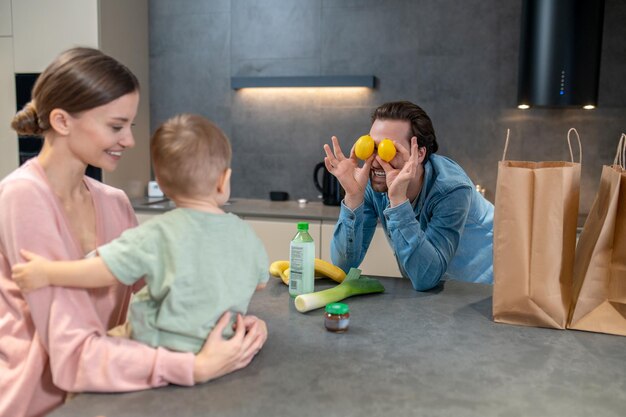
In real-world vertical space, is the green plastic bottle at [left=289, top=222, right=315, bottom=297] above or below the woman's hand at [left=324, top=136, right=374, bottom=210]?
below

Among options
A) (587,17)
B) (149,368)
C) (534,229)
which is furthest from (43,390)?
(587,17)

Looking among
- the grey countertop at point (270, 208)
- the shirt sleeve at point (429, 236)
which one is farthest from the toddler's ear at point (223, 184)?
the grey countertop at point (270, 208)

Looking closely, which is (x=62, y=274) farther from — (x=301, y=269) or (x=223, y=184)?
(x=301, y=269)

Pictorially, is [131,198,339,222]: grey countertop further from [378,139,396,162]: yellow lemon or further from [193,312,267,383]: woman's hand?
[193,312,267,383]: woman's hand

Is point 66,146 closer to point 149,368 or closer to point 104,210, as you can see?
point 104,210

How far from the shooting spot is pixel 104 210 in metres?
1.35

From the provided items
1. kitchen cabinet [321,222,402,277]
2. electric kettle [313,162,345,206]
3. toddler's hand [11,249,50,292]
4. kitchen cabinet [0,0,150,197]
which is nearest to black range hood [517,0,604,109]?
kitchen cabinet [321,222,402,277]

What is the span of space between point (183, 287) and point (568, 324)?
0.93m

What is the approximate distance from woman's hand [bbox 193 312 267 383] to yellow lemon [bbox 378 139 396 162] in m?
0.87

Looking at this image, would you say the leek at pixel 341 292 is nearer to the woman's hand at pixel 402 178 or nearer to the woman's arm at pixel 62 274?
the woman's hand at pixel 402 178

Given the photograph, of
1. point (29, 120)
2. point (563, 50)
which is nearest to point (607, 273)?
point (29, 120)

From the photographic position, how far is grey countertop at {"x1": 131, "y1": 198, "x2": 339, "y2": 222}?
340 cm

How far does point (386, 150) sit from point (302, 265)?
50cm

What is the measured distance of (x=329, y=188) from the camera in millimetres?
3752
